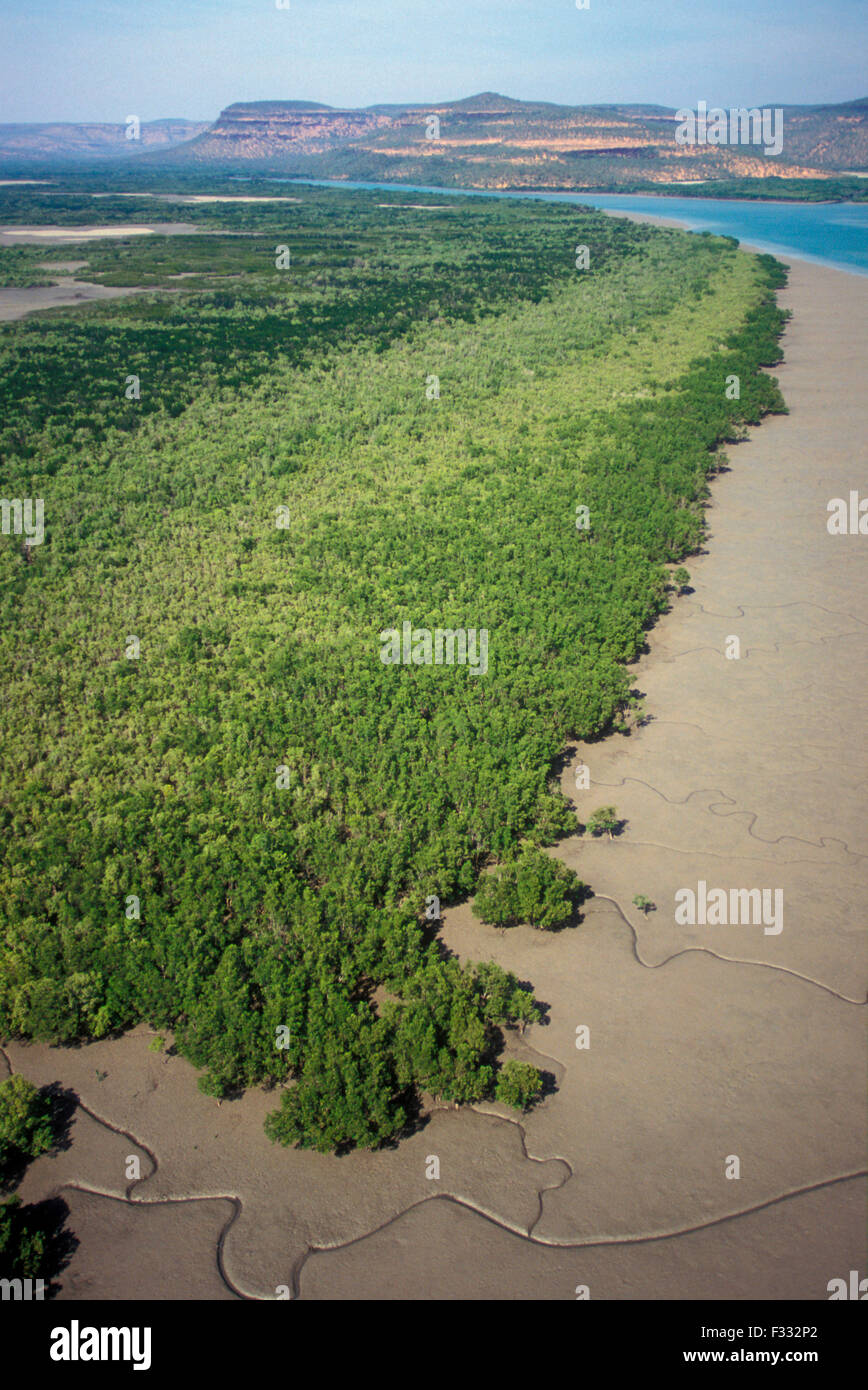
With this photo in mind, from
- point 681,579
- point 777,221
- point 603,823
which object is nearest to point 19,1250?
point 603,823

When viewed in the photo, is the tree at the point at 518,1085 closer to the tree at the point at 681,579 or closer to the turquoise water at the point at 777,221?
the tree at the point at 681,579

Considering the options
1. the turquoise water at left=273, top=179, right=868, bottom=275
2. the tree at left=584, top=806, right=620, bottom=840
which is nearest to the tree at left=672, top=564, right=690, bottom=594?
the tree at left=584, top=806, right=620, bottom=840

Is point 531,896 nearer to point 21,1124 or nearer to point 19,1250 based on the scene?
point 21,1124

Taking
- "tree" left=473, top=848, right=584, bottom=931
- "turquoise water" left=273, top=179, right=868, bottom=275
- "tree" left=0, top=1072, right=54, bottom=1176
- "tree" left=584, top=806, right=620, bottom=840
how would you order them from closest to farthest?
"tree" left=0, top=1072, right=54, bottom=1176
"tree" left=473, top=848, right=584, bottom=931
"tree" left=584, top=806, right=620, bottom=840
"turquoise water" left=273, top=179, right=868, bottom=275

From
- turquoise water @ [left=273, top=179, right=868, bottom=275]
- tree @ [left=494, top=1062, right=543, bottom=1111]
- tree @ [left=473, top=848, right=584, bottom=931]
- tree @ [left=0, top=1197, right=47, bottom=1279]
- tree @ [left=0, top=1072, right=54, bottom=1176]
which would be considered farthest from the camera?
turquoise water @ [left=273, top=179, right=868, bottom=275]

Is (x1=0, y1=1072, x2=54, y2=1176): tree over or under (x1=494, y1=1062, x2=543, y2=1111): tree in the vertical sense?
under

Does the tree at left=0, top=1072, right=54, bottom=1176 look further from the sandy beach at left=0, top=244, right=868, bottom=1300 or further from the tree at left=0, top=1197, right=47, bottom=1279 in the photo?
the tree at left=0, top=1197, right=47, bottom=1279

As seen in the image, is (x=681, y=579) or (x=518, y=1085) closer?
(x=518, y=1085)
